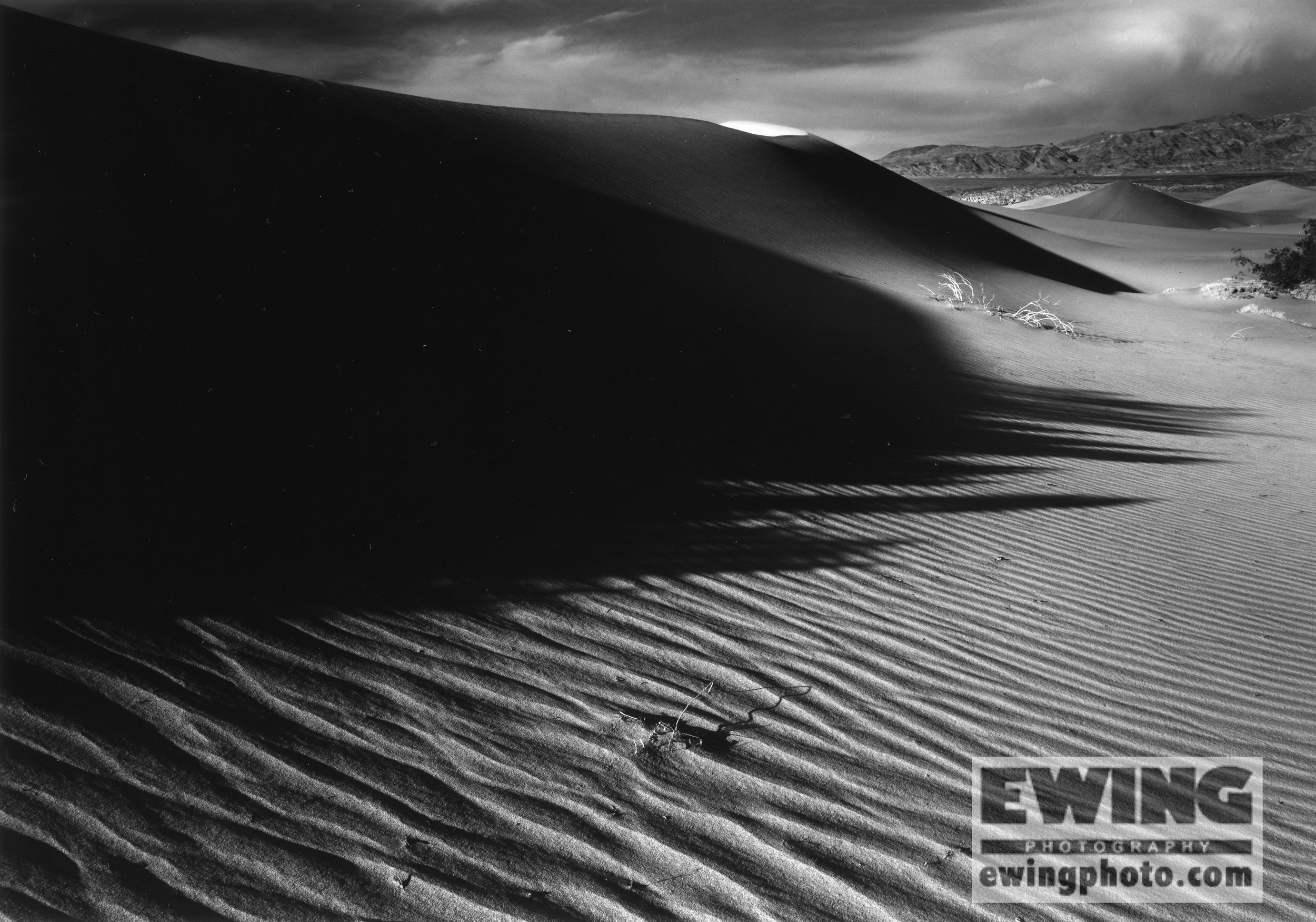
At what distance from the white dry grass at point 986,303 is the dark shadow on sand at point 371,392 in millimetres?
4885

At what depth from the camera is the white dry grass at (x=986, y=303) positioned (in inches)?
659

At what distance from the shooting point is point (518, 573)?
4418 mm

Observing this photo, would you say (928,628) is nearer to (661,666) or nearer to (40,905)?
(661,666)

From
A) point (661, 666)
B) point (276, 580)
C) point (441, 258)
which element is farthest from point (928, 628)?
point (441, 258)

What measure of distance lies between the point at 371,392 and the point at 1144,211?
7798cm

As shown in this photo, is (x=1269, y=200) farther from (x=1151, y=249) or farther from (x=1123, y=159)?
(x=1123, y=159)

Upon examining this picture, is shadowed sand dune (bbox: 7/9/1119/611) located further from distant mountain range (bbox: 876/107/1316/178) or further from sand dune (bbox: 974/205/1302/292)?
distant mountain range (bbox: 876/107/1316/178)

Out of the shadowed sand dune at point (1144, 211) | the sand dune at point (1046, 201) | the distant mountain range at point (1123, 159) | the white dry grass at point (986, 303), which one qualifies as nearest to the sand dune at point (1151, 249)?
the white dry grass at point (986, 303)

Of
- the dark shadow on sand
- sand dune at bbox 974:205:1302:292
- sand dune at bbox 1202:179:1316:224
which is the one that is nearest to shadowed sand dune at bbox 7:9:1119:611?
the dark shadow on sand

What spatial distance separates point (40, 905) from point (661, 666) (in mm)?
2093

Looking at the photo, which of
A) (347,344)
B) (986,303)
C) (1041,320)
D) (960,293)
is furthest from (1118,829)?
(986,303)

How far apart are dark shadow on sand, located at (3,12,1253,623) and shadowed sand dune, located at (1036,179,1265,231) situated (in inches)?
2574

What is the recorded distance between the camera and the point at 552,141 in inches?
869

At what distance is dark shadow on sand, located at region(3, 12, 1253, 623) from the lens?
431 cm
